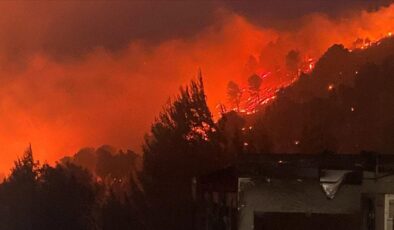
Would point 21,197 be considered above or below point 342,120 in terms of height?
below

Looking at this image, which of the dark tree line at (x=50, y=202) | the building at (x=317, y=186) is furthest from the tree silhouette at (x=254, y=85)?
the building at (x=317, y=186)

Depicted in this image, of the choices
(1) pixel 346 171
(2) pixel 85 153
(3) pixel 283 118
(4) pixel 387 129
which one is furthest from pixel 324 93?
(1) pixel 346 171

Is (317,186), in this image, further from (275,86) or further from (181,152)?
(275,86)

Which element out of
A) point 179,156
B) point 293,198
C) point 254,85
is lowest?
point 293,198

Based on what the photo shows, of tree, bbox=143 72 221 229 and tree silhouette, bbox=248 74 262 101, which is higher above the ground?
tree silhouette, bbox=248 74 262 101

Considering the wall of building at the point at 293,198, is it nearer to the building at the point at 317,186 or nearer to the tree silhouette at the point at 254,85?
the building at the point at 317,186

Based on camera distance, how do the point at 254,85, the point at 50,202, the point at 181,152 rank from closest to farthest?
the point at 181,152 < the point at 50,202 < the point at 254,85

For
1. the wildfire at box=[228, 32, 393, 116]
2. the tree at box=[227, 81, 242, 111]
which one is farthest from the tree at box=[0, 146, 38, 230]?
the tree at box=[227, 81, 242, 111]

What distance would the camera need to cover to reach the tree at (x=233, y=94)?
276 feet

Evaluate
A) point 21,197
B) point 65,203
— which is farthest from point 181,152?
point 21,197

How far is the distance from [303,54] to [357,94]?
4337 centimetres

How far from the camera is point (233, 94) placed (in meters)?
84.9

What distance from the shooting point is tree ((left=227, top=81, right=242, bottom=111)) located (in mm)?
84250

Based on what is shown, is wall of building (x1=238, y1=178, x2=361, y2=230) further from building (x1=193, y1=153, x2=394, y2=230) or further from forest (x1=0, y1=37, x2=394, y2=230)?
forest (x1=0, y1=37, x2=394, y2=230)
